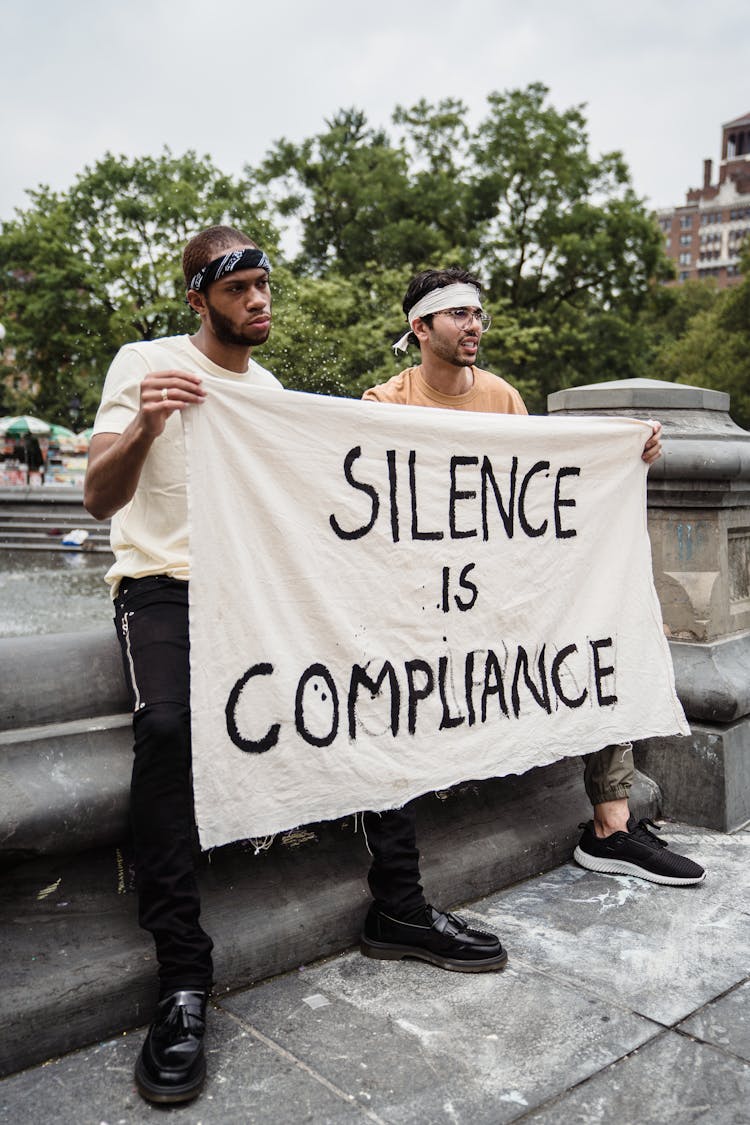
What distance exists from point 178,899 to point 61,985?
1.03 feet

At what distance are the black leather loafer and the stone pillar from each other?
237 cm

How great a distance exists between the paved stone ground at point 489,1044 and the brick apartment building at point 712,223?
477 feet

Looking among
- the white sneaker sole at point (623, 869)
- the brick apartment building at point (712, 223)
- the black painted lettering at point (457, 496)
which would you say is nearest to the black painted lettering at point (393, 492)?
the black painted lettering at point (457, 496)

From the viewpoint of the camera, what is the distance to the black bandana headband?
278 cm

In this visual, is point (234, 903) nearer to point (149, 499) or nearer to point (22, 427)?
point (149, 499)

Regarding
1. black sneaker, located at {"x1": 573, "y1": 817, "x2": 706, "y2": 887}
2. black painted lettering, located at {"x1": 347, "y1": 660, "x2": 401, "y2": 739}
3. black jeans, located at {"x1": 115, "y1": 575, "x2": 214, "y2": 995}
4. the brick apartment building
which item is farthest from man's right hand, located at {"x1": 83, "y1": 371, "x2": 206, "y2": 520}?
the brick apartment building

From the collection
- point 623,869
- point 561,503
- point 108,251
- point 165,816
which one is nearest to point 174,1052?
point 165,816

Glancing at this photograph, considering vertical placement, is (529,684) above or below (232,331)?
below

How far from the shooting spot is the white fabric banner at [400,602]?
253cm

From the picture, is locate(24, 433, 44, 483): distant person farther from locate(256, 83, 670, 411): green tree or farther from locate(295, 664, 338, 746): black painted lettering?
locate(295, 664, 338, 746): black painted lettering

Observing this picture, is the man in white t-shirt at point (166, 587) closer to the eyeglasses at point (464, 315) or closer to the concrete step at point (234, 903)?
the concrete step at point (234, 903)

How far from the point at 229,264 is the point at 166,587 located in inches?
36.0

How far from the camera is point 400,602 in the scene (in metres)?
2.92

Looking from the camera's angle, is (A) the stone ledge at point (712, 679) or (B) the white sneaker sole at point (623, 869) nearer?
(B) the white sneaker sole at point (623, 869)
